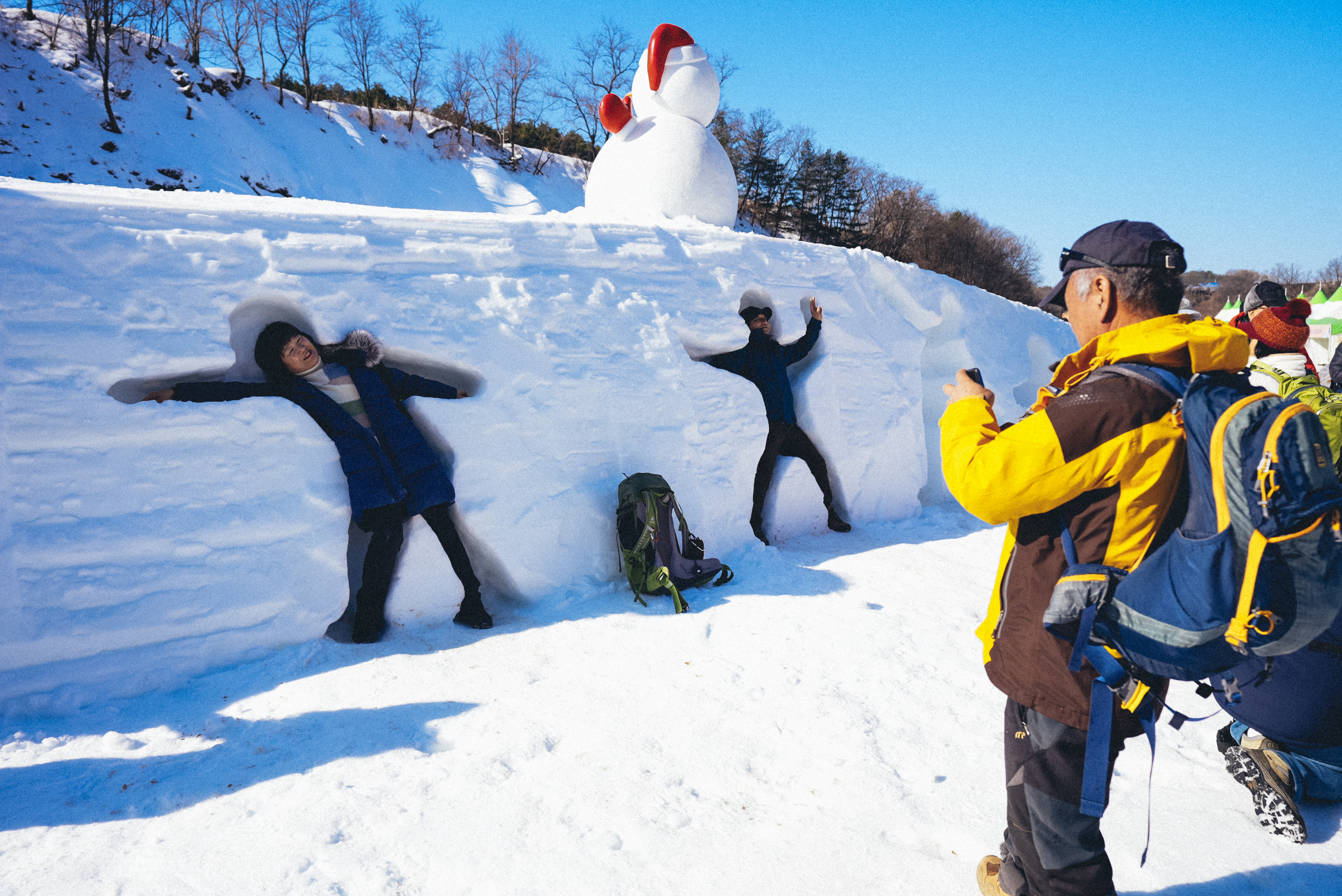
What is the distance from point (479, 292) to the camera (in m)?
3.59

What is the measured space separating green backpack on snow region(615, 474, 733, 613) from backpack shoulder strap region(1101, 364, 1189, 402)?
7.92ft

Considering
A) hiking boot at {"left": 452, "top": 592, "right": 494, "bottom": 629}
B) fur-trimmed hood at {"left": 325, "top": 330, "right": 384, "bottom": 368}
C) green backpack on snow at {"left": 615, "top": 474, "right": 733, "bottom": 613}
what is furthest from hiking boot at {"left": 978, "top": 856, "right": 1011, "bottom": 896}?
fur-trimmed hood at {"left": 325, "top": 330, "right": 384, "bottom": 368}

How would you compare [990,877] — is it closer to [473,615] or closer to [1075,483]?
[1075,483]

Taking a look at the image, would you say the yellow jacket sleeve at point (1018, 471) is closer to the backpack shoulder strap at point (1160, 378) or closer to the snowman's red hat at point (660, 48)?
the backpack shoulder strap at point (1160, 378)

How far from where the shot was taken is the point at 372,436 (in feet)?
10.3

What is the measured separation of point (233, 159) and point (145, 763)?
14.4 metres

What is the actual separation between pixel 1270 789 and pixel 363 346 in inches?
153

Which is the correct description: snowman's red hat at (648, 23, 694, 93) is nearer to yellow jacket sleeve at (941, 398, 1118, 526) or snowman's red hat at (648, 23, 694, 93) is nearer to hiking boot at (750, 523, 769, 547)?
hiking boot at (750, 523, 769, 547)

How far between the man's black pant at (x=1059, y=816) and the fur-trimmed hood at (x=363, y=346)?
303cm

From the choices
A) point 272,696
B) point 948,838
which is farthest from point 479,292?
point 948,838

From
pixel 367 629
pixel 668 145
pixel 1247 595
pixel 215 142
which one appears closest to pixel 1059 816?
pixel 1247 595

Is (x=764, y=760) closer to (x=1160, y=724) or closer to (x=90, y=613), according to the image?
(x=1160, y=724)

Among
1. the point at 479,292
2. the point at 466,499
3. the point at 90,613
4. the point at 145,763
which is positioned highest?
the point at 479,292

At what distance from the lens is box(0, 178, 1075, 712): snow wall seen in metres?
2.61
